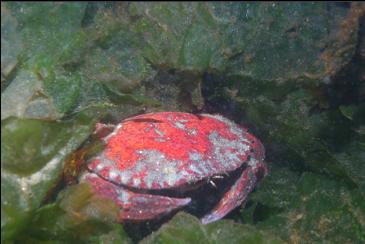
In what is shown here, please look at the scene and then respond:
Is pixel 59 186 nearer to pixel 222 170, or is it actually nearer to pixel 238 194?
pixel 222 170

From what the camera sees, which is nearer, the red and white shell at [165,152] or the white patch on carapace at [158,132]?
the red and white shell at [165,152]

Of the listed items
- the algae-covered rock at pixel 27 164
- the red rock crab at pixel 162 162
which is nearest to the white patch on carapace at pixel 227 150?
the red rock crab at pixel 162 162

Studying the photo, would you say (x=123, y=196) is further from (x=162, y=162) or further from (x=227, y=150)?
(x=227, y=150)

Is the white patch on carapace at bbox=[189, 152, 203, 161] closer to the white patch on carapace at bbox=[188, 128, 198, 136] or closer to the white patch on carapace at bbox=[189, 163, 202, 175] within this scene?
the white patch on carapace at bbox=[189, 163, 202, 175]

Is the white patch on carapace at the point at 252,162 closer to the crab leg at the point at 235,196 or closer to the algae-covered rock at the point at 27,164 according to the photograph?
the crab leg at the point at 235,196

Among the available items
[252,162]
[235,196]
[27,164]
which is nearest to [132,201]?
[27,164]

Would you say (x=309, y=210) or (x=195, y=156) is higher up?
(x=195, y=156)

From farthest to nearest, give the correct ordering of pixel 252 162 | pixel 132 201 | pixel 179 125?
1. pixel 252 162
2. pixel 179 125
3. pixel 132 201
